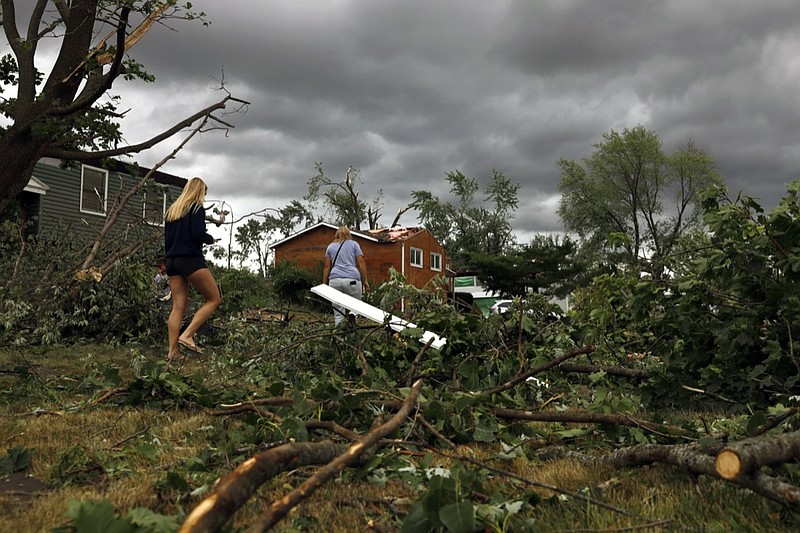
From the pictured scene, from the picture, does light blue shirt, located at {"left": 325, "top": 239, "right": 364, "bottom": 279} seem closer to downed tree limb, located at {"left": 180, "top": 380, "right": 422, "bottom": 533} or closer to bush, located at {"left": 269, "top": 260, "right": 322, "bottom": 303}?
downed tree limb, located at {"left": 180, "top": 380, "right": 422, "bottom": 533}

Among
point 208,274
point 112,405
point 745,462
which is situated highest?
point 208,274

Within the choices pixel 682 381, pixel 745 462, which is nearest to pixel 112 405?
pixel 745 462

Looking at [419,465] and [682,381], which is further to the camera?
[682,381]

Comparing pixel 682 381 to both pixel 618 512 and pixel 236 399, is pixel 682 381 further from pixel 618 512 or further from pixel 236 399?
pixel 236 399

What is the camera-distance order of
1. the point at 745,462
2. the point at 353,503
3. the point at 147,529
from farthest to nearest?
the point at 353,503 → the point at 745,462 → the point at 147,529

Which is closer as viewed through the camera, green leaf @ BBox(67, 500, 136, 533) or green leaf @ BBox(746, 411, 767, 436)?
green leaf @ BBox(67, 500, 136, 533)

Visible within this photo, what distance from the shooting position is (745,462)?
156 cm

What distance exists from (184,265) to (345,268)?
2.25 m

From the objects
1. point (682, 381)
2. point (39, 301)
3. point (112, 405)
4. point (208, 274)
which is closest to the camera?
point (112, 405)

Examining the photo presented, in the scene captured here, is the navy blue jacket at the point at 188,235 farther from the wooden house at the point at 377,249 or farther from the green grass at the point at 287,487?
the wooden house at the point at 377,249

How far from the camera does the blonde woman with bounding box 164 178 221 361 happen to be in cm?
599

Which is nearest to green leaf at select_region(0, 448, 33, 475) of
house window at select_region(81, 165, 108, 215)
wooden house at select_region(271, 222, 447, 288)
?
house window at select_region(81, 165, 108, 215)

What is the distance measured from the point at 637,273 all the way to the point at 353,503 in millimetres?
→ 5453

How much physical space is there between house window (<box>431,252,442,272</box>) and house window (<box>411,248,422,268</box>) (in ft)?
7.40
